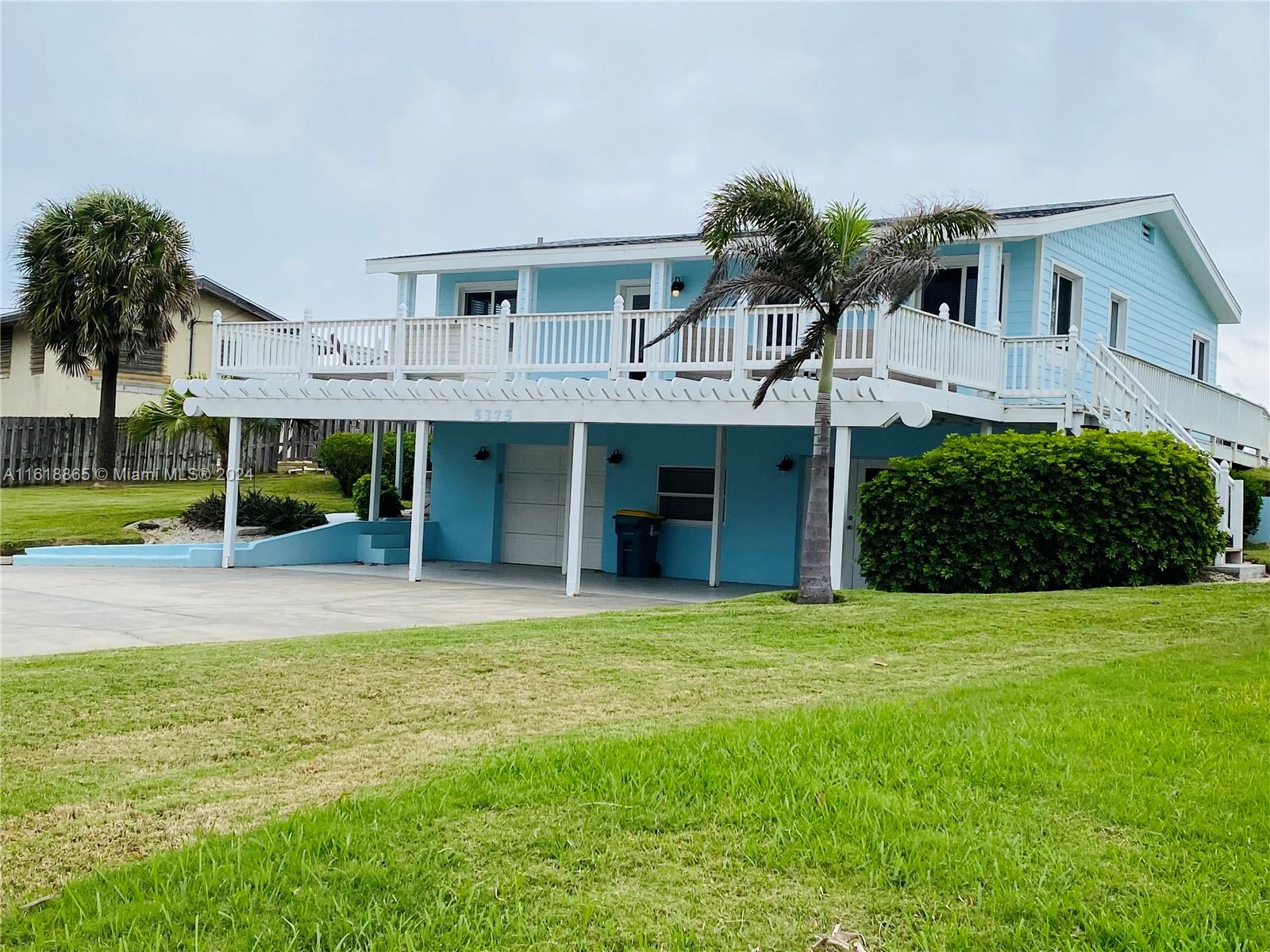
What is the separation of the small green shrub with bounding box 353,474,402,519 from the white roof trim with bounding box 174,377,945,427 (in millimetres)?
4205

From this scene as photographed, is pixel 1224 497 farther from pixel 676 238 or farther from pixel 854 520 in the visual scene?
pixel 676 238

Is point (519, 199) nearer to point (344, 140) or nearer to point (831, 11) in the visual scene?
point (344, 140)

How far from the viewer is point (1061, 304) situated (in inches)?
762

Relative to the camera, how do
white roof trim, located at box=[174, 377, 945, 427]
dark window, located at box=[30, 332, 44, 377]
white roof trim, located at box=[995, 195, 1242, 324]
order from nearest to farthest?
white roof trim, located at box=[174, 377, 945, 427]
white roof trim, located at box=[995, 195, 1242, 324]
dark window, located at box=[30, 332, 44, 377]

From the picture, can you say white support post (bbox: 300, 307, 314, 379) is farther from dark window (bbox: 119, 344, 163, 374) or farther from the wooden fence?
dark window (bbox: 119, 344, 163, 374)

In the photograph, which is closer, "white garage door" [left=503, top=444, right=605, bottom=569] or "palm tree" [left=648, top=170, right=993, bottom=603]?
"palm tree" [left=648, top=170, right=993, bottom=603]

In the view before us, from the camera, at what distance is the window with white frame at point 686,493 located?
768 inches

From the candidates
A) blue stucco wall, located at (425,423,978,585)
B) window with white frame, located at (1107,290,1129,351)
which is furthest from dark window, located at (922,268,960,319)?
window with white frame, located at (1107,290,1129,351)

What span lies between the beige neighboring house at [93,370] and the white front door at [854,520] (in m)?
21.0

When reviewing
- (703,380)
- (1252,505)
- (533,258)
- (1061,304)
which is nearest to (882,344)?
(703,380)

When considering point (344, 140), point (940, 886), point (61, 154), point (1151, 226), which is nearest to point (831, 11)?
point (1151, 226)

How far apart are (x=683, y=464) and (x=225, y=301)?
20.0 m

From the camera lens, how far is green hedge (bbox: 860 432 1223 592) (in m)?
13.2

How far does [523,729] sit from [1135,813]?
2.93 m
